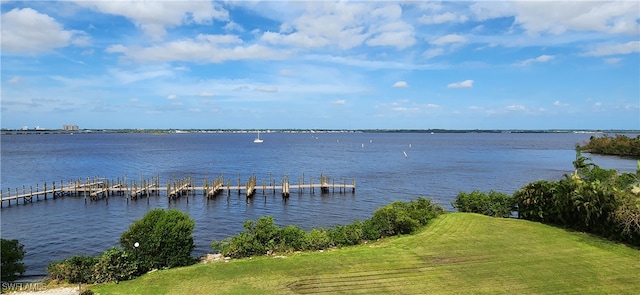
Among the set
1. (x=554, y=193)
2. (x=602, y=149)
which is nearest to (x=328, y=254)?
(x=554, y=193)

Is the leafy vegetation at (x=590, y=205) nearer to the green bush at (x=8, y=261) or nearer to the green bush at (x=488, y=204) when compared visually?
the green bush at (x=488, y=204)

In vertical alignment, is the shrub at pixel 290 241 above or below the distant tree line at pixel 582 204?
below

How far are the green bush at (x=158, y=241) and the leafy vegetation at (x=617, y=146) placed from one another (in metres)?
105

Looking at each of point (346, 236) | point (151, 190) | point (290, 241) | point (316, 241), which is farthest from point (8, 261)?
point (151, 190)

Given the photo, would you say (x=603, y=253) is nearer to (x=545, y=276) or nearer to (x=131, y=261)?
(x=545, y=276)

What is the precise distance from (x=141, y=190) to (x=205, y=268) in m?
32.6

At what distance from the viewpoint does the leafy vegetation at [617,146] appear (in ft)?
310

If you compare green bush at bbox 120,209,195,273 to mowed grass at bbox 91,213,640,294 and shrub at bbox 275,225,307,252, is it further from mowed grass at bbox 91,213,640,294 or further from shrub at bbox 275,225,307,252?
shrub at bbox 275,225,307,252

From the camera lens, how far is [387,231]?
938 inches

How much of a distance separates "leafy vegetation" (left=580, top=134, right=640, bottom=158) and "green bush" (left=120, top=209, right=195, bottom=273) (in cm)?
10532

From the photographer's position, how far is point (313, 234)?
2162 cm

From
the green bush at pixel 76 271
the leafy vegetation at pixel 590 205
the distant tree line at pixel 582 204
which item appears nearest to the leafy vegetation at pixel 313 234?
the green bush at pixel 76 271

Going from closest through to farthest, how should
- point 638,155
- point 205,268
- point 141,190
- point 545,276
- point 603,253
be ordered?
point 545,276
point 205,268
point 603,253
point 141,190
point 638,155

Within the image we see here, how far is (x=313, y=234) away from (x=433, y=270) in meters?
6.60
